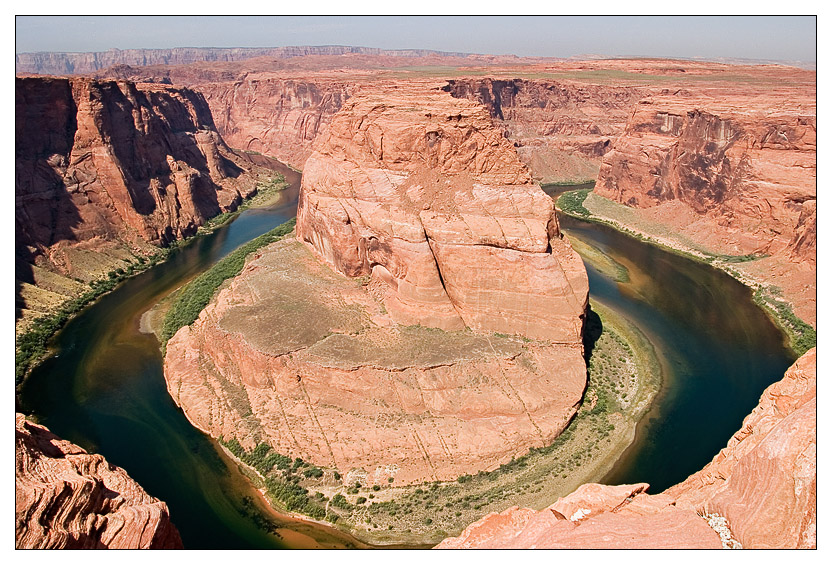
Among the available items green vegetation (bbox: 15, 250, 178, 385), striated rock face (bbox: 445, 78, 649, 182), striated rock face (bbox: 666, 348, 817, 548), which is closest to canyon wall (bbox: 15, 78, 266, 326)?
green vegetation (bbox: 15, 250, 178, 385)

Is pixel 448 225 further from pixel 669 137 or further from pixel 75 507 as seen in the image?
pixel 669 137

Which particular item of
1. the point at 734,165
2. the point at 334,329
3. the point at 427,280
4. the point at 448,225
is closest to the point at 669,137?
the point at 734,165

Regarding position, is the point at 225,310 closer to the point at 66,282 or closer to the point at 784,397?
the point at 66,282

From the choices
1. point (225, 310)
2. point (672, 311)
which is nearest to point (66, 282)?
point (225, 310)

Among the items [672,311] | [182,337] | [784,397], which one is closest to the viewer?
[784,397]

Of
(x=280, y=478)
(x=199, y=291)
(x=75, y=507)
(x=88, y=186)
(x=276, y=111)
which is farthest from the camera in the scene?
(x=276, y=111)
